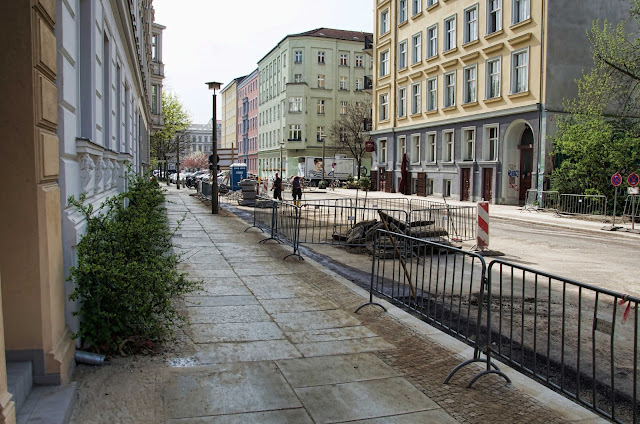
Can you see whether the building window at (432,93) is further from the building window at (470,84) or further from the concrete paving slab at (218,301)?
the concrete paving slab at (218,301)

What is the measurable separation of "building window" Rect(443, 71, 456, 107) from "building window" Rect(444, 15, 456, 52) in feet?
5.74

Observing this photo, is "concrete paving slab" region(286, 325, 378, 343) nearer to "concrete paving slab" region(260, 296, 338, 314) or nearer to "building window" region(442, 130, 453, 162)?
"concrete paving slab" region(260, 296, 338, 314)

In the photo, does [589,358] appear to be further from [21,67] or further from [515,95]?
[515,95]

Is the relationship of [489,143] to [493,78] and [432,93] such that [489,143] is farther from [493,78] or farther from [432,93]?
[432,93]

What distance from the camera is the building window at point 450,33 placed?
3562 centimetres

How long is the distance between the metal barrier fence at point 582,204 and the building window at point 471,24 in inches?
531

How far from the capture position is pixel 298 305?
23.8ft

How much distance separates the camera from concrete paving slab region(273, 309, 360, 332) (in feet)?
20.6

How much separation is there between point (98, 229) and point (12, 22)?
2086 mm

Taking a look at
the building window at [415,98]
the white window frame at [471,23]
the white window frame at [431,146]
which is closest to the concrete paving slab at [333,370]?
the white window frame at [471,23]

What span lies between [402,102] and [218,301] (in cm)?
3775

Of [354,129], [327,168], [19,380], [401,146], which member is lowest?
[19,380]

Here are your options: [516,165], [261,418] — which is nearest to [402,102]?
[516,165]

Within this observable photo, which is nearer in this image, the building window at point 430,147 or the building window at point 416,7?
the building window at point 430,147
